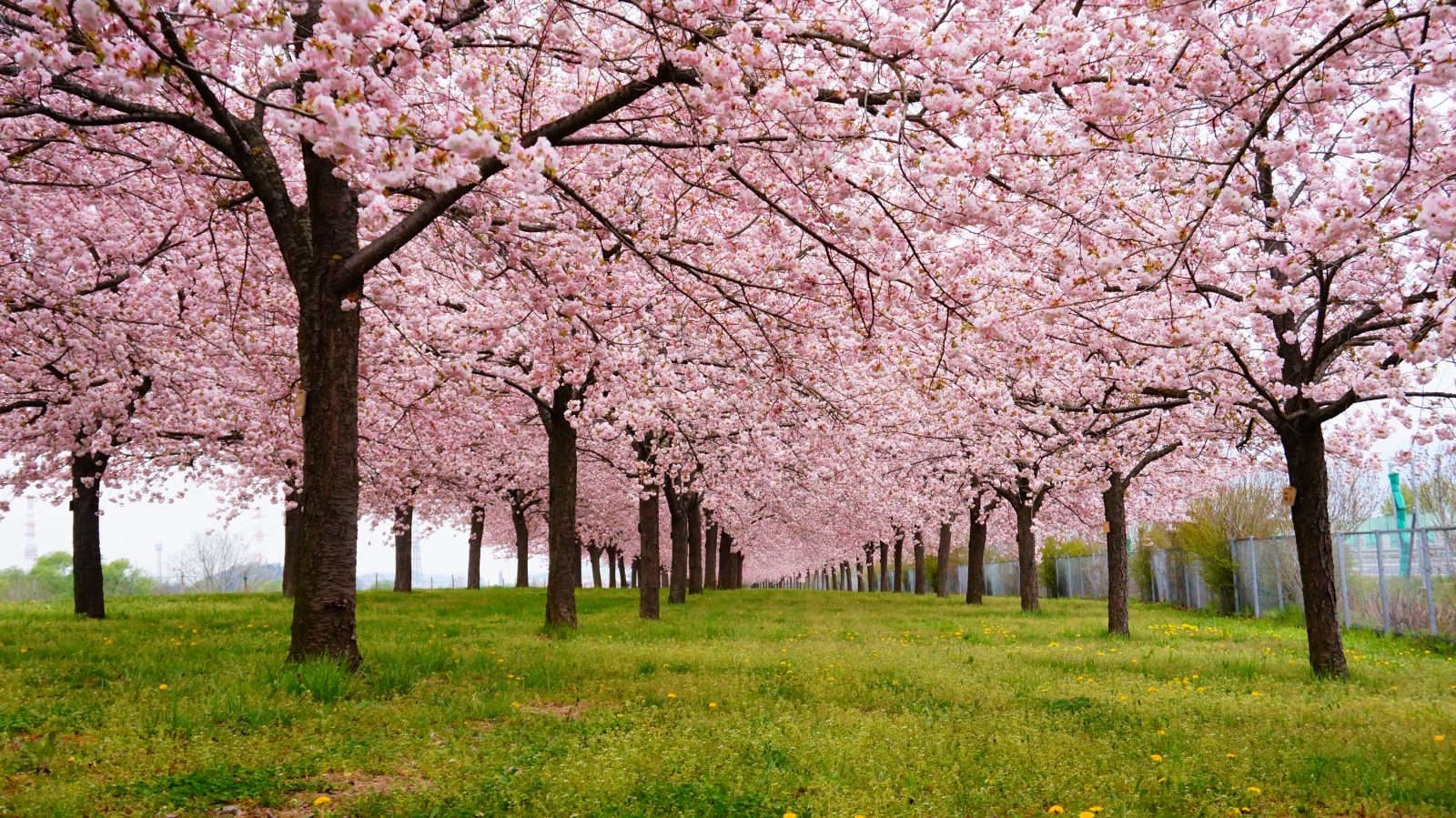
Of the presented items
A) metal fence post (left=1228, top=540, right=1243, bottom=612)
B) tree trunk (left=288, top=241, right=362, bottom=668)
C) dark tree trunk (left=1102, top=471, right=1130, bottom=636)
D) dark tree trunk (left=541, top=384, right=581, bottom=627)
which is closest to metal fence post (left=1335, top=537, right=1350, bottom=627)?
metal fence post (left=1228, top=540, right=1243, bottom=612)

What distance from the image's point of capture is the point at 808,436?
17969 millimetres

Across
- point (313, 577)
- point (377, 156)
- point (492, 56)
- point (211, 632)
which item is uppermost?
point (492, 56)

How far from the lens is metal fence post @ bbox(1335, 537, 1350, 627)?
2111 cm

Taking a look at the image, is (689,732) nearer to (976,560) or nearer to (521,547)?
(976,560)

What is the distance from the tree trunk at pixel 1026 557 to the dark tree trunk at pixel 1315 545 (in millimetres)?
14038

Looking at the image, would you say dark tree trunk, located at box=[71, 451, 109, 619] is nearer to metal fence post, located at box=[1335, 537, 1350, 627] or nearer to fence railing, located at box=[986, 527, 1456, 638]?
fence railing, located at box=[986, 527, 1456, 638]

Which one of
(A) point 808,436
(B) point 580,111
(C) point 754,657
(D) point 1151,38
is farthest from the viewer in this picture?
(A) point 808,436

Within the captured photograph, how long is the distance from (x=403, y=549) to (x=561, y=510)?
63.8ft

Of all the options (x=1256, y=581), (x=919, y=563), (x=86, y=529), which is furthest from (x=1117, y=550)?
(x=919, y=563)

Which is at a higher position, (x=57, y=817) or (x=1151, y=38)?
(x=1151, y=38)

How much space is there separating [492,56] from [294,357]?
6.36m

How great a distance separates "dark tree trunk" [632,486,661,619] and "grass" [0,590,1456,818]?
235 inches

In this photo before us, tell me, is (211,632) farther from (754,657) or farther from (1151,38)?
(1151,38)

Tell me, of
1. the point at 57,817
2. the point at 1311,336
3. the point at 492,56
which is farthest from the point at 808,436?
the point at 57,817
